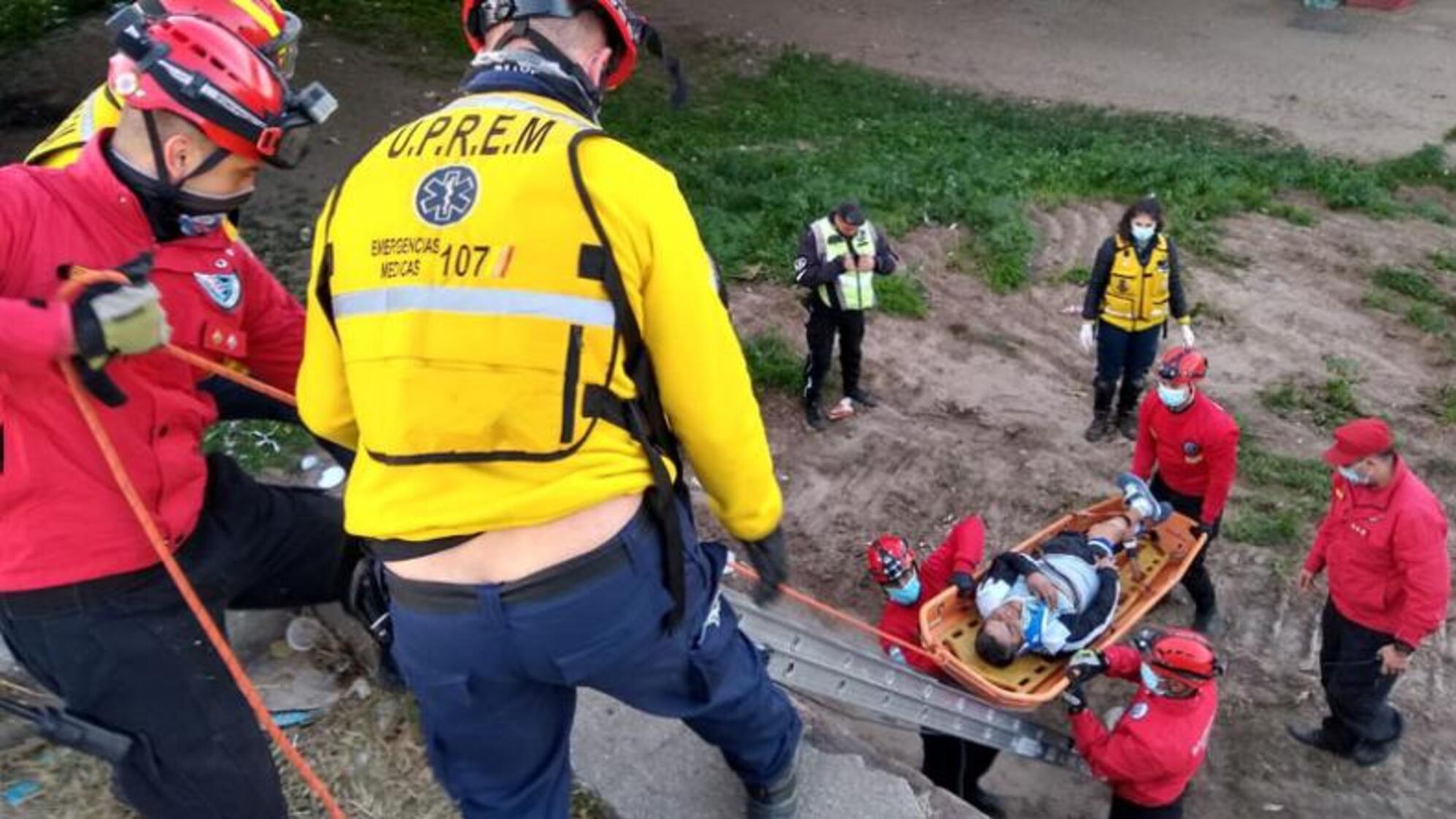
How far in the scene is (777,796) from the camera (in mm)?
3617

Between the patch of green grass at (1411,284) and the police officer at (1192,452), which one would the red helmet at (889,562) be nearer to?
the police officer at (1192,452)

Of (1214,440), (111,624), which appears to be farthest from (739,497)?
(1214,440)

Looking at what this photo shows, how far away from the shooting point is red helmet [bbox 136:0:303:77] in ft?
12.2

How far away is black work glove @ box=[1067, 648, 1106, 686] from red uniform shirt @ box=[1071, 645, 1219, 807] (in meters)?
0.39

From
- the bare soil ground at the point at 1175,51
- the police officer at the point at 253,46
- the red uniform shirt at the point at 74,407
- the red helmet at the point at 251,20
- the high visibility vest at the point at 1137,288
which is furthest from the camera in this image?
the bare soil ground at the point at 1175,51

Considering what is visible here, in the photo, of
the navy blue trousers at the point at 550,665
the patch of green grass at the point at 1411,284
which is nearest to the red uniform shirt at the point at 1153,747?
the navy blue trousers at the point at 550,665

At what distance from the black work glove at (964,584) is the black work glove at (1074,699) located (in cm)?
92

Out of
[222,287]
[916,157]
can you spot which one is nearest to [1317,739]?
[222,287]

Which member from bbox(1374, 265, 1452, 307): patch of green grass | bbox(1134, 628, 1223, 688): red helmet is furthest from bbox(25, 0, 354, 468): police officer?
bbox(1374, 265, 1452, 307): patch of green grass

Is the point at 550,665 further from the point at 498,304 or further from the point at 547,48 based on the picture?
the point at 547,48

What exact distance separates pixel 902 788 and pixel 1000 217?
8.60 metres

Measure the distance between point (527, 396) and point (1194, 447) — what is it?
5.86 m

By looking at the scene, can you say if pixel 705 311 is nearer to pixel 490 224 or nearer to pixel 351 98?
pixel 490 224

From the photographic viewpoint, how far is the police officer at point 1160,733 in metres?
5.30
